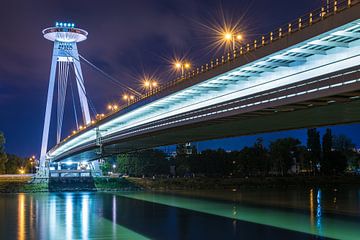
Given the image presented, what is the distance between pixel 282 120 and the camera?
102ft

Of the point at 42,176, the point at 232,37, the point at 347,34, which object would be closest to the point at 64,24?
the point at 42,176

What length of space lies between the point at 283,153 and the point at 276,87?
7445cm

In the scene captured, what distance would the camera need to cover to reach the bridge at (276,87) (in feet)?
68.3

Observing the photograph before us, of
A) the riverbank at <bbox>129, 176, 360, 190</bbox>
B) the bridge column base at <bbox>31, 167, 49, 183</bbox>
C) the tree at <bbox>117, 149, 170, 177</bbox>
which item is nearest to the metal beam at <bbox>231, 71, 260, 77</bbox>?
the riverbank at <bbox>129, 176, 360, 190</bbox>

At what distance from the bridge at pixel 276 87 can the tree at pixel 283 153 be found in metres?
55.9

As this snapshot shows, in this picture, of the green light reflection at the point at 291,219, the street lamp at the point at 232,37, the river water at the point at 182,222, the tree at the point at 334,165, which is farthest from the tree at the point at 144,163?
the street lamp at the point at 232,37

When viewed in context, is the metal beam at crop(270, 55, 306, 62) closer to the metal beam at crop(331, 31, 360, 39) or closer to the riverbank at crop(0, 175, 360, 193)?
the metal beam at crop(331, 31, 360, 39)

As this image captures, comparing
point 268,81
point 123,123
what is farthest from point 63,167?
point 268,81

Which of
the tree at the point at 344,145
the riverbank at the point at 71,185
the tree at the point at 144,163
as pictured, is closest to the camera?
the riverbank at the point at 71,185

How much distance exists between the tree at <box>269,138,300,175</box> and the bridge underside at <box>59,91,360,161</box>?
53.9 m

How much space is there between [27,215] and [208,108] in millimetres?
12714

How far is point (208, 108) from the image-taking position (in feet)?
105

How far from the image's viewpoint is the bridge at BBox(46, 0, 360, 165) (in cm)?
2083

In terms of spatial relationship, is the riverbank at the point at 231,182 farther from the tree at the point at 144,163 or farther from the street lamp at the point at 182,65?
the street lamp at the point at 182,65
